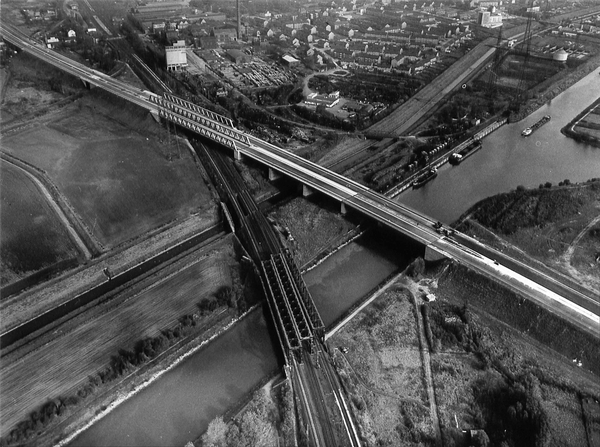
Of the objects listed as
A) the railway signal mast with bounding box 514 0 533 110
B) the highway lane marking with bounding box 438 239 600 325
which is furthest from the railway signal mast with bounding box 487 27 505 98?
the highway lane marking with bounding box 438 239 600 325

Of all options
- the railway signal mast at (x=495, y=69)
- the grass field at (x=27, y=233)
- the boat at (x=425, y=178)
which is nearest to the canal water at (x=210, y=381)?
the boat at (x=425, y=178)

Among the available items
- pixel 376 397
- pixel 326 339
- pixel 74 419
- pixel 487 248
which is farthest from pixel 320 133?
pixel 74 419

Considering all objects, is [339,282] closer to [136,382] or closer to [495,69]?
[136,382]

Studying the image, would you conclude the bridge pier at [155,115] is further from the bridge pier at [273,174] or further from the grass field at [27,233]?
the bridge pier at [273,174]

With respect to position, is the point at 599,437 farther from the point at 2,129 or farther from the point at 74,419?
the point at 2,129

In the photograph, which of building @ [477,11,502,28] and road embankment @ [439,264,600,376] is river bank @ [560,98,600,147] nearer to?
road embankment @ [439,264,600,376]
